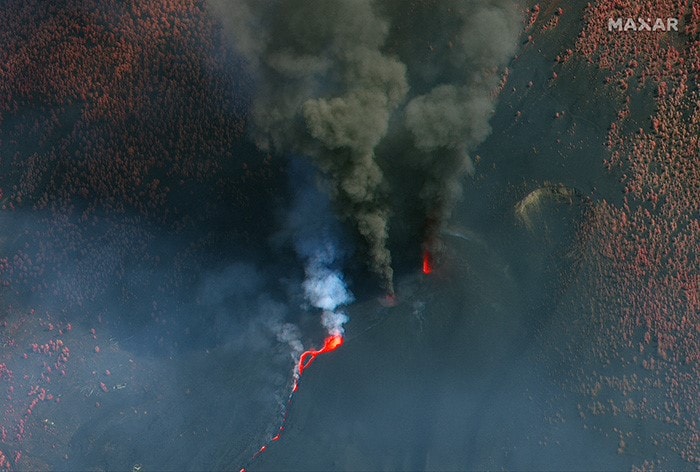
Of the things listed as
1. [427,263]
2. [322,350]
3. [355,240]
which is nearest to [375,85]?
[355,240]

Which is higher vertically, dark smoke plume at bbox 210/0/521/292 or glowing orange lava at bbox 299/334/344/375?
dark smoke plume at bbox 210/0/521/292

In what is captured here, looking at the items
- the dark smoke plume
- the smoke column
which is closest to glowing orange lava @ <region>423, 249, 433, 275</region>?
the dark smoke plume

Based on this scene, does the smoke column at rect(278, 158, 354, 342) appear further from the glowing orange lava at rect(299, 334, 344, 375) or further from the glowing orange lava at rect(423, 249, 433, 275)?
the glowing orange lava at rect(423, 249, 433, 275)

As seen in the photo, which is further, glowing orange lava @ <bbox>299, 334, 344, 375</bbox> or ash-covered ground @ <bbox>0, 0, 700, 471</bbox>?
glowing orange lava @ <bbox>299, 334, 344, 375</bbox>

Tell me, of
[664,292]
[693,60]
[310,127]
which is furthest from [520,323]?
[693,60]

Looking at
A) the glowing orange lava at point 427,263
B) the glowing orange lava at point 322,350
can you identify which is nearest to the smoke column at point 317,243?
the glowing orange lava at point 322,350

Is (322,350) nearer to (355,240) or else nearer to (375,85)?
(355,240)
